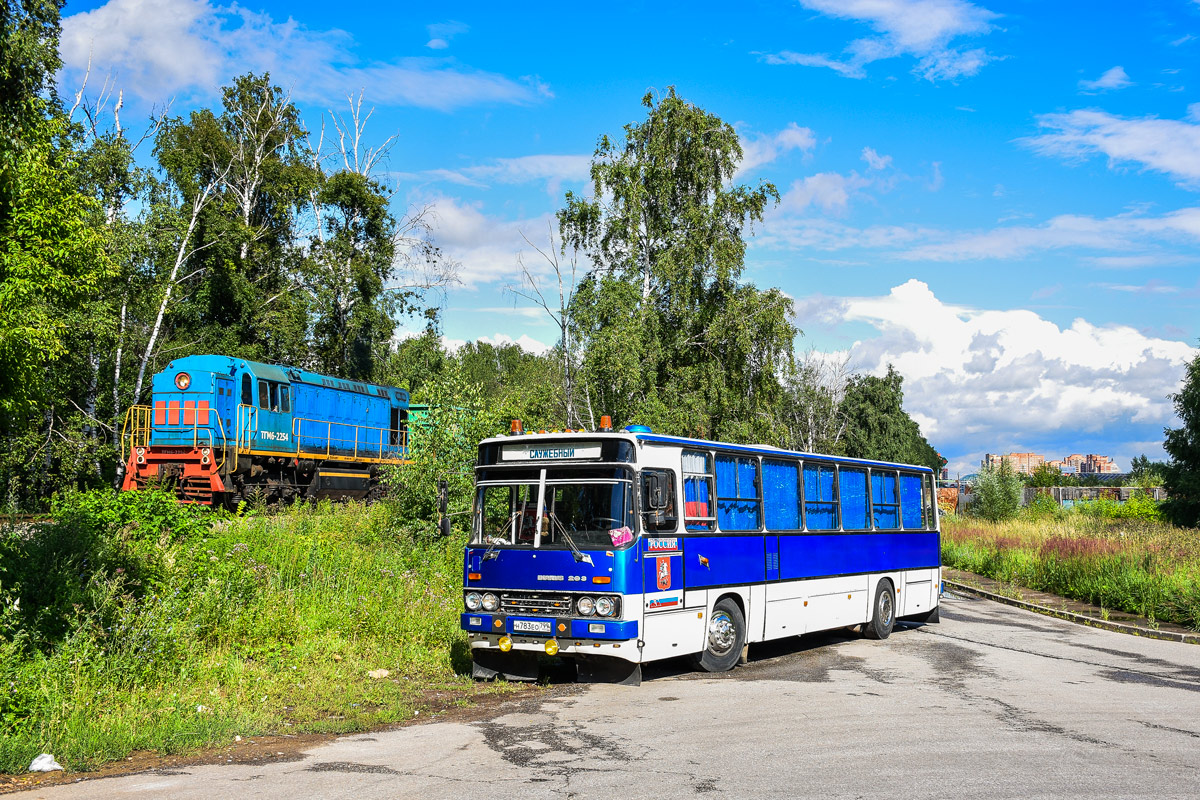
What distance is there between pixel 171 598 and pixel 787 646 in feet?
30.9

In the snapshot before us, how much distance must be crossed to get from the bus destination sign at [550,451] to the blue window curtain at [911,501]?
8.62 m

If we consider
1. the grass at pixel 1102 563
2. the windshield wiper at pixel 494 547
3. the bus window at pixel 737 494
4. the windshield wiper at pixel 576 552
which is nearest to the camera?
the windshield wiper at pixel 576 552

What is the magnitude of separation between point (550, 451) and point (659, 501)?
4.80 ft

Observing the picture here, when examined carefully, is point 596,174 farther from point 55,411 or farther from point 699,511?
point 699,511

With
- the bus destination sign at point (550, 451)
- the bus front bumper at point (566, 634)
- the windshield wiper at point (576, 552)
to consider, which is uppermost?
the bus destination sign at point (550, 451)

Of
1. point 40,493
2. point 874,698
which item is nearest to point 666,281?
point 40,493

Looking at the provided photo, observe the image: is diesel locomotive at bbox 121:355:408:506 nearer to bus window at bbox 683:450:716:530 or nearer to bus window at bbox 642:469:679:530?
bus window at bbox 683:450:716:530

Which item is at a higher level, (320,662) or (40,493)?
(40,493)

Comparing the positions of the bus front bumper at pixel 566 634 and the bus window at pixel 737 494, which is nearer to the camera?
the bus front bumper at pixel 566 634

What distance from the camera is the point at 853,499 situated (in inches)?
626

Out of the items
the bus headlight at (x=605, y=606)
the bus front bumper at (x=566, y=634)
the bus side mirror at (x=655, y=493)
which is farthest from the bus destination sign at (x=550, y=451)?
the bus front bumper at (x=566, y=634)

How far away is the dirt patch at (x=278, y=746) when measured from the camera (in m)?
7.59

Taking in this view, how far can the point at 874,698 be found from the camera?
10.7 metres

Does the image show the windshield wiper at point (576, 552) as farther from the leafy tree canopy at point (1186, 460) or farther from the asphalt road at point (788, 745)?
the leafy tree canopy at point (1186, 460)
